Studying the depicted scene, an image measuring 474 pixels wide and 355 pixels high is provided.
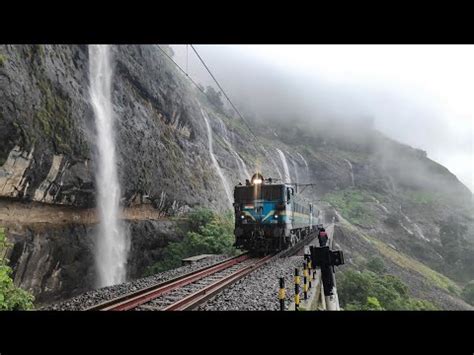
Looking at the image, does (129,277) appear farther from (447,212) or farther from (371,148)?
(371,148)

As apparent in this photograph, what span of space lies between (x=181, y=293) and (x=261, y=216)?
23.0 feet

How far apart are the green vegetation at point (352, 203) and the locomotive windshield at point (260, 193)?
5599 cm

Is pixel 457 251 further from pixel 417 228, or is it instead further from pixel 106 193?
pixel 106 193

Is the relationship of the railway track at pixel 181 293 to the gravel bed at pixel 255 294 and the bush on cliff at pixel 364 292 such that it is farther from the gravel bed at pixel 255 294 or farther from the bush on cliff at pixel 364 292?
the bush on cliff at pixel 364 292

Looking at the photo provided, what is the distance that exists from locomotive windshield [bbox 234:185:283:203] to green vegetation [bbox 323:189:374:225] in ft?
184

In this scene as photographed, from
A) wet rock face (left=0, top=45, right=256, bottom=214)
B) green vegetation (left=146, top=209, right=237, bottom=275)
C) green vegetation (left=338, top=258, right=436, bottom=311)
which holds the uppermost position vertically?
wet rock face (left=0, top=45, right=256, bottom=214)

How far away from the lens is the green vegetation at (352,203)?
226ft

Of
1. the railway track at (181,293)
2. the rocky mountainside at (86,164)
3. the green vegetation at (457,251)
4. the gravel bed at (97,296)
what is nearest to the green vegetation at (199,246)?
the rocky mountainside at (86,164)

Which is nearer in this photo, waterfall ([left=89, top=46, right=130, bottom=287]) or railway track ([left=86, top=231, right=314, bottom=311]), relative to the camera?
railway track ([left=86, top=231, right=314, bottom=311])

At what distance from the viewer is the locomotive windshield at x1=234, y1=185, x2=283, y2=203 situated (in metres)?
15.0

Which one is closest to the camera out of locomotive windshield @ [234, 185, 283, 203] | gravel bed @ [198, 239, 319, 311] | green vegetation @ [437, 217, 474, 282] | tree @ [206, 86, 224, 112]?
gravel bed @ [198, 239, 319, 311]

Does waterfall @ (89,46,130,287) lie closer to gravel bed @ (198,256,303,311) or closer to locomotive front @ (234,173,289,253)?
locomotive front @ (234,173,289,253)

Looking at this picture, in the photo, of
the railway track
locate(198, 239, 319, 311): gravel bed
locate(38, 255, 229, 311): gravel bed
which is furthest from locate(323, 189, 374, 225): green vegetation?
locate(38, 255, 229, 311): gravel bed
